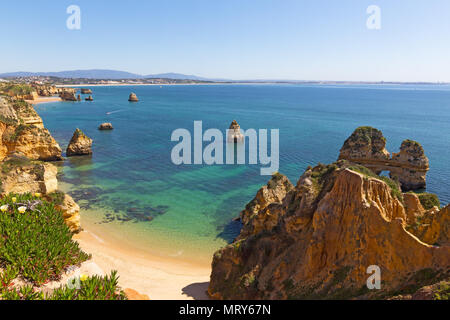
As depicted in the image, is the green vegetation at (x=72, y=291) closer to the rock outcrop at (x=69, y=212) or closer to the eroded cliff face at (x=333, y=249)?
the eroded cliff face at (x=333, y=249)

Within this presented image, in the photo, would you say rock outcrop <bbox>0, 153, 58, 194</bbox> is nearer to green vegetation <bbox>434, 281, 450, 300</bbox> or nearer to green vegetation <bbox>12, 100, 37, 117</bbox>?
green vegetation <bbox>12, 100, 37, 117</bbox>

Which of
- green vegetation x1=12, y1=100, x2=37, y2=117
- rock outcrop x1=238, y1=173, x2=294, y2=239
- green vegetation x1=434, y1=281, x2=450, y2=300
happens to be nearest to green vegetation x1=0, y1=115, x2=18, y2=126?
green vegetation x1=12, y1=100, x2=37, y2=117

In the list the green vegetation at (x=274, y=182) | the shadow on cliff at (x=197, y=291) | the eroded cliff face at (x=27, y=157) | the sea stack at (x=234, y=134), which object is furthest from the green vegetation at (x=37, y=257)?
the sea stack at (x=234, y=134)

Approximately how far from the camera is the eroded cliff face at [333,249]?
11.8 m

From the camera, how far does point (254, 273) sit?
55.8 feet

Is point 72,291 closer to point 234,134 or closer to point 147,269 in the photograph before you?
point 147,269

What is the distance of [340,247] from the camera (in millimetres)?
13844

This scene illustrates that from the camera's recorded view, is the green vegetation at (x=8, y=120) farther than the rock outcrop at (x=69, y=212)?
Yes

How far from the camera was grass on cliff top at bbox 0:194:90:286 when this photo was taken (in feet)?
41.0

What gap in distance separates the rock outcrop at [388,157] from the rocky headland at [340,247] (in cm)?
2592

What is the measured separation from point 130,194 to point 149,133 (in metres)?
46.7

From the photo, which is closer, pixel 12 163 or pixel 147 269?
pixel 147 269

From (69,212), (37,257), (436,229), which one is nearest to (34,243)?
(37,257)

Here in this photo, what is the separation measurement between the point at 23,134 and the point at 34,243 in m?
38.7
